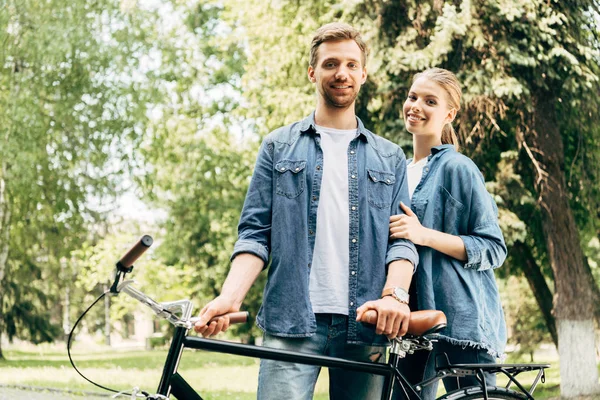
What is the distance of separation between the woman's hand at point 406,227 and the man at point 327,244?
26mm

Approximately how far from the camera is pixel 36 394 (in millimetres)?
13523

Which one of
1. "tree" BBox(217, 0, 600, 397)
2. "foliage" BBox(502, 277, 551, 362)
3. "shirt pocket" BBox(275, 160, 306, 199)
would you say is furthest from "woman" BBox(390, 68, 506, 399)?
"foliage" BBox(502, 277, 551, 362)

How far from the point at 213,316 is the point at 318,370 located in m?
0.44

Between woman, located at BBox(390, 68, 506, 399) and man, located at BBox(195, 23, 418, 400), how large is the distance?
0.26m

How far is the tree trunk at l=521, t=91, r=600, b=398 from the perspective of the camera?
553 inches

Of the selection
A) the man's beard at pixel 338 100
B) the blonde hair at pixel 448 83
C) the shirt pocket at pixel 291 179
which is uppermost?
the blonde hair at pixel 448 83

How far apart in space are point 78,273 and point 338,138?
3582cm

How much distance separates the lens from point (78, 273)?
123 feet

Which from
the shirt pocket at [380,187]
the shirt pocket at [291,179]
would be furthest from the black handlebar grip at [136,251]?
the shirt pocket at [380,187]

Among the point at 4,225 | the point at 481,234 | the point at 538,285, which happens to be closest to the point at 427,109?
the point at 481,234

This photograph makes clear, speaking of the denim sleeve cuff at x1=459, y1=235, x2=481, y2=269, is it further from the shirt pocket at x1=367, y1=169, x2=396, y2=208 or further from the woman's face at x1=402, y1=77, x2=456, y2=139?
the woman's face at x1=402, y1=77, x2=456, y2=139

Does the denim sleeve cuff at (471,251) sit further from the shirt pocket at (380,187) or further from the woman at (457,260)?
the shirt pocket at (380,187)

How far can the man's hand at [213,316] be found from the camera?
8.94 feet

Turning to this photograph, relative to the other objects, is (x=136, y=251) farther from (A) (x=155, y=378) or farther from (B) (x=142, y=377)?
(A) (x=155, y=378)
